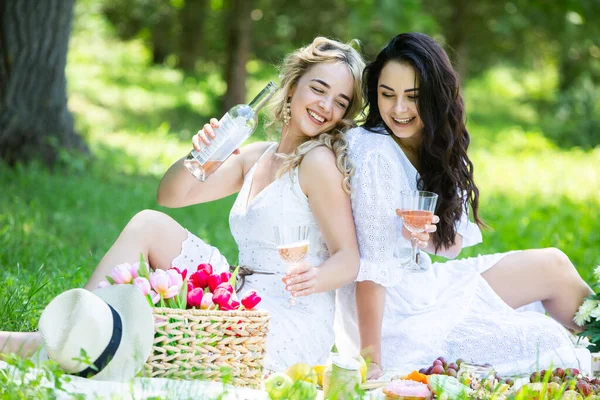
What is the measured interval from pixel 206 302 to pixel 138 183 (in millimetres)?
5547

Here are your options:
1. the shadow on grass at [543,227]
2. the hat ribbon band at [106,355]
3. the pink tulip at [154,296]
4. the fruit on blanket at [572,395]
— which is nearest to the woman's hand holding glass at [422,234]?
the fruit on blanket at [572,395]

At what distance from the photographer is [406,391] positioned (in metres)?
3.08

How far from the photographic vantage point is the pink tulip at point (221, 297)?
315cm

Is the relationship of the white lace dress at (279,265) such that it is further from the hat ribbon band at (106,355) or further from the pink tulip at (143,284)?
the hat ribbon band at (106,355)

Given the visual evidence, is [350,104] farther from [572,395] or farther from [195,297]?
[572,395]

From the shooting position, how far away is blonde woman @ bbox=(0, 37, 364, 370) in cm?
353

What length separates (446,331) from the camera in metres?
3.80

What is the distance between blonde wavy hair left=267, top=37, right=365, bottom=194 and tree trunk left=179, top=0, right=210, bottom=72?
43.4 feet

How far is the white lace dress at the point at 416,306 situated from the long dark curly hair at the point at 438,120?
0.12 meters

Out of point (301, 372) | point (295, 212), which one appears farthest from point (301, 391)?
point (295, 212)

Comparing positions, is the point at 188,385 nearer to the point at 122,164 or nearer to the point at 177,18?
the point at 122,164

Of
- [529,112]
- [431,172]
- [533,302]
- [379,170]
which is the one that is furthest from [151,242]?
[529,112]

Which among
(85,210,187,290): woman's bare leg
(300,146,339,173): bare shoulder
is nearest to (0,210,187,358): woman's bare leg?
(85,210,187,290): woman's bare leg

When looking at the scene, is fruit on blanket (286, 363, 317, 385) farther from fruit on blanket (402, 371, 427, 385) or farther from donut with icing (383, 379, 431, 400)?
fruit on blanket (402, 371, 427, 385)
